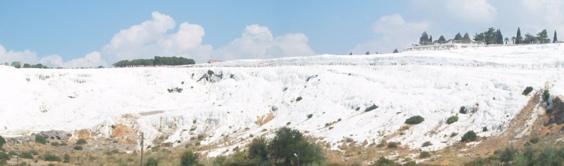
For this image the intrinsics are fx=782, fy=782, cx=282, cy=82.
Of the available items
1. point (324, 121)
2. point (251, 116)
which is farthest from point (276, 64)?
point (324, 121)

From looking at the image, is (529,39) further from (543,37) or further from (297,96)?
(297,96)

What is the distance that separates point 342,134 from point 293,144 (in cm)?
682

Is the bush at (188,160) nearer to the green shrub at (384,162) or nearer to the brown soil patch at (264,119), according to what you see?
the green shrub at (384,162)

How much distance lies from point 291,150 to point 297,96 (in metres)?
19.6

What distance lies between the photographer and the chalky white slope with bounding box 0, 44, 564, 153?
182 ft

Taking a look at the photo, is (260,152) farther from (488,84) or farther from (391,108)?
(488,84)

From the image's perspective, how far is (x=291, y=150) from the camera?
164 ft

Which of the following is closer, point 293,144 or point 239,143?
point 293,144

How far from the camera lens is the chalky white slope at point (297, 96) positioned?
2189 inches

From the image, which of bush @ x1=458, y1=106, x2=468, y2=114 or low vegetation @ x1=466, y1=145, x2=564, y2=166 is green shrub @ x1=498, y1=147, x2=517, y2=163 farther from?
bush @ x1=458, y1=106, x2=468, y2=114

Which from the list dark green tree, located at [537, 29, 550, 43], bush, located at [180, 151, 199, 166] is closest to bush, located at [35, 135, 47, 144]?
bush, located at [180, 151, 199, 166]

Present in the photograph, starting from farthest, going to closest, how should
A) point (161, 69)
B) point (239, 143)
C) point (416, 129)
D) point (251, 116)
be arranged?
point (161, 69)
point (251, 116)
point (239, 143)
point (416, 129)

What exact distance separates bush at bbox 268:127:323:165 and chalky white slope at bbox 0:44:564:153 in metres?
5.15

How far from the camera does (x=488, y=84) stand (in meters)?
60.1
